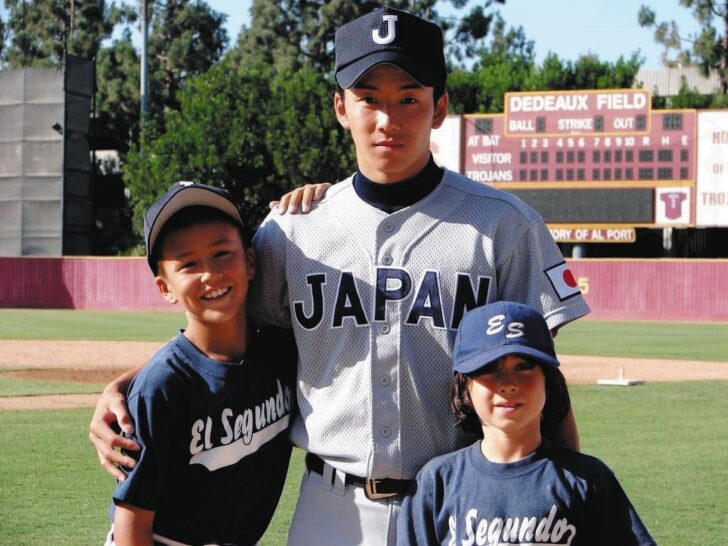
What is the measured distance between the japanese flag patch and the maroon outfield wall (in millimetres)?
23991

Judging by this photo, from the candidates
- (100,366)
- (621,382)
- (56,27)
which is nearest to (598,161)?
(621,382)

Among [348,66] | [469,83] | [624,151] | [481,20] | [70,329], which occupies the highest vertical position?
[481,20]

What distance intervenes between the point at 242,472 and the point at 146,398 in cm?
30

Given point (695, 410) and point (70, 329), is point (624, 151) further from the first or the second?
point (695, 410)

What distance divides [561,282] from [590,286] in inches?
976

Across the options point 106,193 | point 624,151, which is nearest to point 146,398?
point 624,151

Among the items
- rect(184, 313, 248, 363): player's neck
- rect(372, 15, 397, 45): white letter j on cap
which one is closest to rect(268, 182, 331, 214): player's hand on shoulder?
rect(184, 313, 248, 363): player's neck

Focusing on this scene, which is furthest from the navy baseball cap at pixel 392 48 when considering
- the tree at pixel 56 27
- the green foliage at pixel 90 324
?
the tree at pixel 56 27

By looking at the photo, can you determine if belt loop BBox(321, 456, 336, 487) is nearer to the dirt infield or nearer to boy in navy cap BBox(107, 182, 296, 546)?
boy in navy cap BBox(107, 182, 296, 546)

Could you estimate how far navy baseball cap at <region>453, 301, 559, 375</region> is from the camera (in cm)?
238

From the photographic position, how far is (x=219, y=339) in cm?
264

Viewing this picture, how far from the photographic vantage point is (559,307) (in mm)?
2568

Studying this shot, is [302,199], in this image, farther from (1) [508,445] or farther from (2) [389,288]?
(1) [508,445]

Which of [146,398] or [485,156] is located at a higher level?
[485,156]
